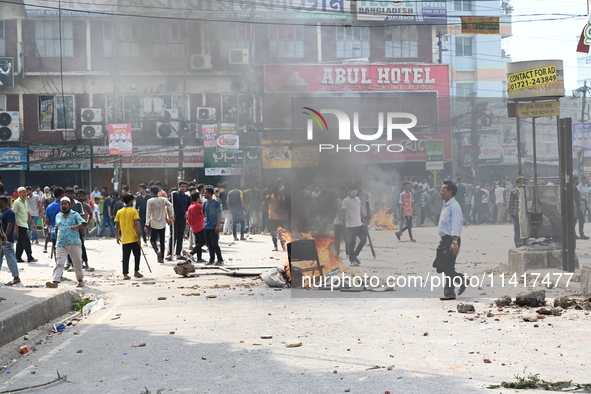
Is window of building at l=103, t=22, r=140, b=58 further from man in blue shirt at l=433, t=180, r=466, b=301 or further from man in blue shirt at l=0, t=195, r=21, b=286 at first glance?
man in blue shirt at l=433, t=180, r=466, b=301

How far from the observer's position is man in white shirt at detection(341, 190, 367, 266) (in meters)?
11.0

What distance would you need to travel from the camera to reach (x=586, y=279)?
796 cm

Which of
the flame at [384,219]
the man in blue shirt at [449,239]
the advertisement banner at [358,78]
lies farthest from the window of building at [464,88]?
the man in blue shirt at [449,239]

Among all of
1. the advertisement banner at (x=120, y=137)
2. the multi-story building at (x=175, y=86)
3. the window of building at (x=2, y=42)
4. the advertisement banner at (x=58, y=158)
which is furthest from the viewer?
the window of building at (x=2, y=42)

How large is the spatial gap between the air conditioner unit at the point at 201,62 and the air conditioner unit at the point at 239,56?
1.04m

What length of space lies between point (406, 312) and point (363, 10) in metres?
24.0

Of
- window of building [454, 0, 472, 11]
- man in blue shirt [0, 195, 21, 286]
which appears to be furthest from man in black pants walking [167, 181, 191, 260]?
window of building [454, 0, 472, 11]

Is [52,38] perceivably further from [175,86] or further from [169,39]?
[169,39]

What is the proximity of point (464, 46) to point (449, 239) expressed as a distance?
4803 centimetres

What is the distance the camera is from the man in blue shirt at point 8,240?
10172 millimetres

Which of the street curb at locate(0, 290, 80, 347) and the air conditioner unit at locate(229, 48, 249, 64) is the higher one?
the air conditioner unit at locate(229, 48, 249, 64)

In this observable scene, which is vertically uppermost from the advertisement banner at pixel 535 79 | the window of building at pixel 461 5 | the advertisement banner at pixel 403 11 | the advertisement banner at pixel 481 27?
the window of building at pixel 461 5

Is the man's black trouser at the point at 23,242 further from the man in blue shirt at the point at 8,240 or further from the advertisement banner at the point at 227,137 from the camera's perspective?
the advertisement banner at the point at 227,137

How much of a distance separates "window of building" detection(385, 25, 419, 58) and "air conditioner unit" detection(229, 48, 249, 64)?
6.61 metres
